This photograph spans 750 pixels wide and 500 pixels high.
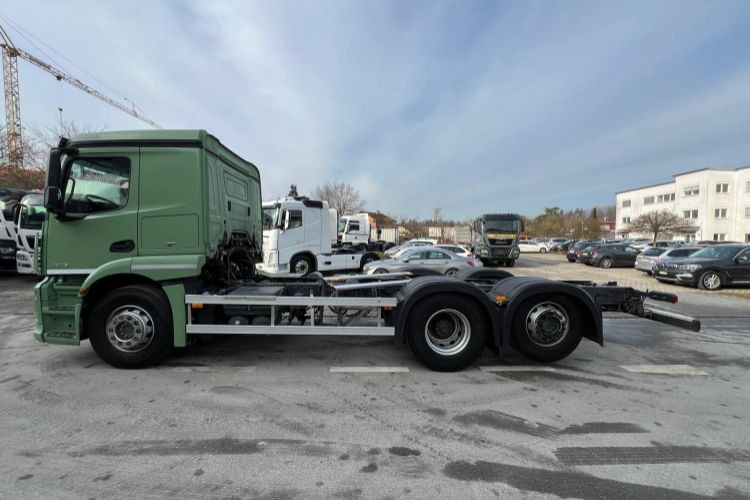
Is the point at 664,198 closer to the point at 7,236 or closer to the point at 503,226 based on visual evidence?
the point at 503,226

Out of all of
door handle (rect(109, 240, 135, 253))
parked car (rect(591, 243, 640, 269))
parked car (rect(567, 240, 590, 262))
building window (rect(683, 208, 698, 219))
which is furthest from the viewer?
building window (rect(683, 208, 698, 219))

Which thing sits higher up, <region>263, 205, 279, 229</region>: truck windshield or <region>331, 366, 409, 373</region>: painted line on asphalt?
<region>263, 205, 279, 229</region>: truck windshield

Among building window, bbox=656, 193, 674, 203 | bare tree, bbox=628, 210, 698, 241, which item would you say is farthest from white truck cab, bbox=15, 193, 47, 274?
building window, bbox=656, 193, 674, 203

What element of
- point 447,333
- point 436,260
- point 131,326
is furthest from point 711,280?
point 131,326

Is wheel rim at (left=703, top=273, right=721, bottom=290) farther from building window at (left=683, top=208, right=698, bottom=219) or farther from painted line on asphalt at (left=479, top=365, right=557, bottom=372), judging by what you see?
building window at (left=683, top=208, right=698, bottom=219)

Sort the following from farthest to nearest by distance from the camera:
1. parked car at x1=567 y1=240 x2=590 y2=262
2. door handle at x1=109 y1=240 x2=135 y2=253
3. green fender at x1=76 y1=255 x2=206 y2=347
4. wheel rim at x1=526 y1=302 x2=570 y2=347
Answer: parked car at x1=567 y1=240 x2=590 y2=262
wheel rim at x1=526 y1=302 x2=570 y2=347
door handle at x1=109 y1=240 x2=135 y2=253
green fender at x1=76 y1=255 x2=206 y2=347

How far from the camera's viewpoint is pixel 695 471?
253 cm

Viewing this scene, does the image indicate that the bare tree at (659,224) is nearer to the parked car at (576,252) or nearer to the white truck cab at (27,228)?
the parked car at (576,252)

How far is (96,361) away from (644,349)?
8.11 m

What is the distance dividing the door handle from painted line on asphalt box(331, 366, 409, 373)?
9.67ft

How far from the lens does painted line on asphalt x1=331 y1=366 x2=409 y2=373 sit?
434 centimetres

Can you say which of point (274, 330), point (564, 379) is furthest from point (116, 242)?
point (564, 379)

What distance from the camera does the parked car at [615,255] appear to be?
Result: 20.7m

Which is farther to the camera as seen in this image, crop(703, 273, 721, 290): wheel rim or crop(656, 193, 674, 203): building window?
crop(656, 193, 674, 203): building window
